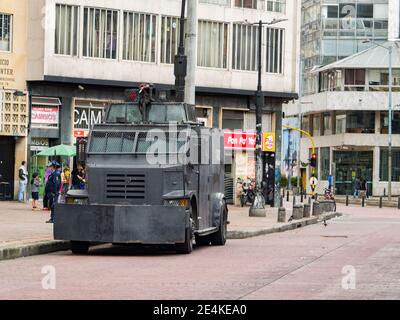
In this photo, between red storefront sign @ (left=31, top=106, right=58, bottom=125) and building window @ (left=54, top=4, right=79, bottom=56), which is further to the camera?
building window @ (left=54, top=4, right=79, bottom=56)

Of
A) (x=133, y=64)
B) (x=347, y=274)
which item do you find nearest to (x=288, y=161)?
(x=133, y=64)

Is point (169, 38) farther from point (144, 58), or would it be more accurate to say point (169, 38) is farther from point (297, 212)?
point (297, 212)

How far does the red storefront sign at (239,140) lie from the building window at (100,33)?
7640 mm

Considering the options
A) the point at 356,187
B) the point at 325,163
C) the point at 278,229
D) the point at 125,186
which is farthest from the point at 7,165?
the point at 325,163

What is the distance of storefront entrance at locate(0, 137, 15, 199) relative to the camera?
47.7 meters

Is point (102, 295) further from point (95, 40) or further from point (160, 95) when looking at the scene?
point (95, 40)

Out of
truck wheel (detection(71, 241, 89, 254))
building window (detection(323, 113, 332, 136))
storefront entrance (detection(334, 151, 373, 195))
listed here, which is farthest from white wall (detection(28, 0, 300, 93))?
building window (detection(323, 113, 332, 136))

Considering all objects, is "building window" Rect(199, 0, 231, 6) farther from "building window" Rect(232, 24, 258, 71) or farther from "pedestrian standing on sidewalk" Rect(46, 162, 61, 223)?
"pedestrian standing on sidewalk" Rect(46, 162, 61, 223)

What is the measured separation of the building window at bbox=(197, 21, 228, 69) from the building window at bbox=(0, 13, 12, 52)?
9.39 m

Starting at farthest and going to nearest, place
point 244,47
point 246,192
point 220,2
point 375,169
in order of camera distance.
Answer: point 375,169 → point 244,47 → point 246,192 → point 220,2

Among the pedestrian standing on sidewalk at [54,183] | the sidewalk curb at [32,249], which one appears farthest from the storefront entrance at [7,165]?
the sidewalk curb at [32,249]

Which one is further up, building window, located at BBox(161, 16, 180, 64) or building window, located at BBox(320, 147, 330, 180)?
building window, located at BBox(161, 16, 180, 64)

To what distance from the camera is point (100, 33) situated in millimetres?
49500

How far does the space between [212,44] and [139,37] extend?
413 cm
